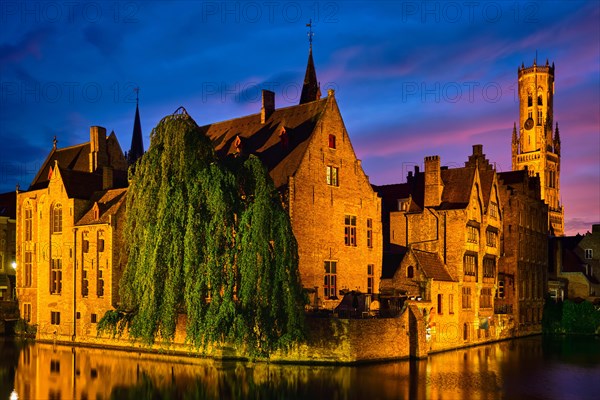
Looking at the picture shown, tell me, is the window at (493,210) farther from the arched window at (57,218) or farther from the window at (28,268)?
the window at (28,268)

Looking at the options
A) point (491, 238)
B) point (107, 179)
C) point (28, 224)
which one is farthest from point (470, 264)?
point (28, 224)

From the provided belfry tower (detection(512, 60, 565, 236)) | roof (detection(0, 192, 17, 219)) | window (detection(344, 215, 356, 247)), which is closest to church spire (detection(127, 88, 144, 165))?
roof (detection(0, 192, 17, 219))

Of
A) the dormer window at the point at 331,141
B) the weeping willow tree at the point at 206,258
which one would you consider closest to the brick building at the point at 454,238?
the dormer window at the point at 331,141

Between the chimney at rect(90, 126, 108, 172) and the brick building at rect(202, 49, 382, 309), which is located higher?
the chimney at rect(90, 126, 108, 172)

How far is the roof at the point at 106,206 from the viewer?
46.4 meters

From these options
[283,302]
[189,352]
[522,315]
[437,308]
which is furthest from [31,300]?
[522,315]

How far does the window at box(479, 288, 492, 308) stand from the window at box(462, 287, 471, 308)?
2600 millimetres

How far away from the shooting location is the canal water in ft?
92.2

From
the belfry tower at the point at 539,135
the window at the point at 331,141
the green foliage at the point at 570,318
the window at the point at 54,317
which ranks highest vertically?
the belfry tower at the point at 539,135

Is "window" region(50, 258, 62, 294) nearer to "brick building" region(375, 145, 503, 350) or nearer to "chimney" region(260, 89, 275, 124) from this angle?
"chimney" region(260, 89, 275, 124)

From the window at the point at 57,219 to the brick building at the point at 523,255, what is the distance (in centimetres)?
3356

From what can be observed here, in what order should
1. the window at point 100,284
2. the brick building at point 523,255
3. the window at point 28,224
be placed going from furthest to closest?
the brick building at point 523,255
the window at point 28,224
the window at point 100,284

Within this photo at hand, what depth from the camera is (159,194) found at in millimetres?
35250

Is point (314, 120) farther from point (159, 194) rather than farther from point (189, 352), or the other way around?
point (189, 352)
